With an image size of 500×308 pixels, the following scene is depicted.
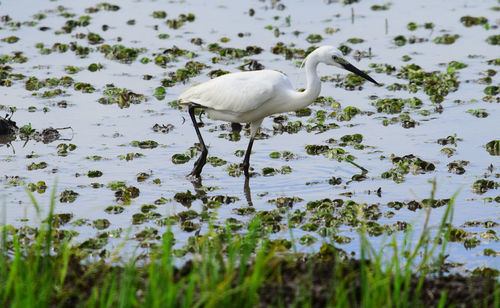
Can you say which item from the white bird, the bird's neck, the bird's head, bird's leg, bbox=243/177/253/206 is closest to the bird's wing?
the white bird

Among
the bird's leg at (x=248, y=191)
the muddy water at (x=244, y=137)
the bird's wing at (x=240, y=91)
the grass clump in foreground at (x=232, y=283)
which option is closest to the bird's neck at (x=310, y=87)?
the bird's wing at (x=240, y=91)

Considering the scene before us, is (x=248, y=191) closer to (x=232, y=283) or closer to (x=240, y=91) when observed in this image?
(x=240, y=91)

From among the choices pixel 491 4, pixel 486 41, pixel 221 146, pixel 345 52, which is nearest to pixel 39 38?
pixel 345 52

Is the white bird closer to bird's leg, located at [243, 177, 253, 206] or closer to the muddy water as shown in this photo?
bird's leg, located at [243, 177, 253, 206]

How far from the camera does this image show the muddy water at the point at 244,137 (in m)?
8.89

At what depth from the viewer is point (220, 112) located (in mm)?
10062

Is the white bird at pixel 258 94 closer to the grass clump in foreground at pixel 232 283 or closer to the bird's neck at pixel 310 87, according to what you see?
the bird's neck at pixel 310 87

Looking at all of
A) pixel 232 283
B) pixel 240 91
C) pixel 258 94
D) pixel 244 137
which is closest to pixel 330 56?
pixel 258 94

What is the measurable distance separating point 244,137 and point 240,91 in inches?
69.4

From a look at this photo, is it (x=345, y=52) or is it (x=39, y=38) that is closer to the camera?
(x=345, y=52)

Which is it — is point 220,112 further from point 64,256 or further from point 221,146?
point 64,256

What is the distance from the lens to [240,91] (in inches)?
383

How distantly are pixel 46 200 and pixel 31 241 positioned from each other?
4.64ft

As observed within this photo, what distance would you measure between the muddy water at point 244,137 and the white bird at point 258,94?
2.14 feet
